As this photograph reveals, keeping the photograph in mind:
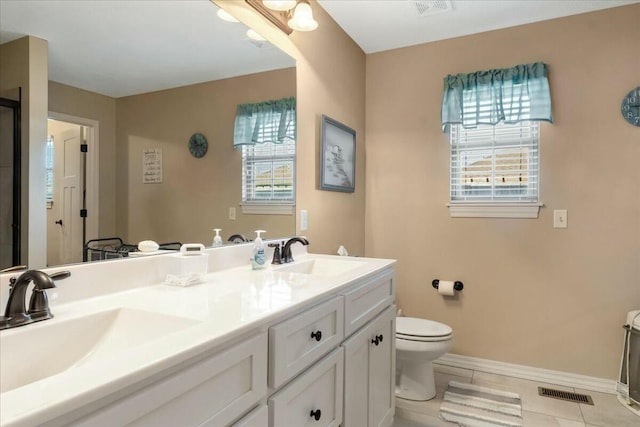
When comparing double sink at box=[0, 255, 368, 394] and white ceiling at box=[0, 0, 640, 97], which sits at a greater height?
white ceiling at box=[0, 0, 640, 97]

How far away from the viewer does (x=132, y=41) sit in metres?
1.29

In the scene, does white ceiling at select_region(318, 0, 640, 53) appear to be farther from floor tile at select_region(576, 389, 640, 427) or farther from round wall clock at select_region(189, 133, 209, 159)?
floor tile at select_region(576, 389, 640, 427)

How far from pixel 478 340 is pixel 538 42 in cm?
210

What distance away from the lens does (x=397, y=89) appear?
2.97 meters

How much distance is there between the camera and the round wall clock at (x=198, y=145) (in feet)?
5.09

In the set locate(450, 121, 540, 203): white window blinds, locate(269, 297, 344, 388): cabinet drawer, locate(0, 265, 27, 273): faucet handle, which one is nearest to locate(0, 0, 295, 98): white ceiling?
locate(0, 265, 27, 273): faucet handle

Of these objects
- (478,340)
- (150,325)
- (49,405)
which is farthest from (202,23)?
(478,340)

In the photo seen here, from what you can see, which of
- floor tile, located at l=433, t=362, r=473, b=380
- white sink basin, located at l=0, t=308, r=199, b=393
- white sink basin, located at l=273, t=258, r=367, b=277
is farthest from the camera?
floor tile, located at l=433, t=362, r=473, b=380

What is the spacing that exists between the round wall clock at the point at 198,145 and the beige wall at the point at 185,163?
0.07 ft

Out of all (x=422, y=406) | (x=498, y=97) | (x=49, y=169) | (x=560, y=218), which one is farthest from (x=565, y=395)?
(x=49, y=169)

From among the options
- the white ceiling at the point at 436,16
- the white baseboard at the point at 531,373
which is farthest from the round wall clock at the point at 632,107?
the white baseboard at the point at 531,373

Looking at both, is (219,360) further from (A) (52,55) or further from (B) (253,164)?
(B) (253,164)

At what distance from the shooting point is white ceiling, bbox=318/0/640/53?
2324 mm

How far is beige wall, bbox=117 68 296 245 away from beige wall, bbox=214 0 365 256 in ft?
0.97
